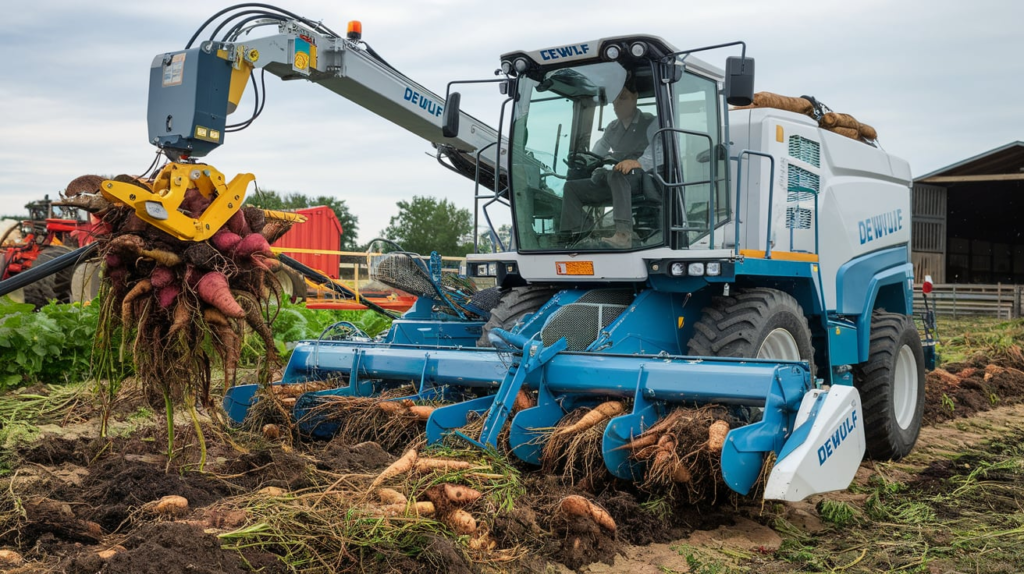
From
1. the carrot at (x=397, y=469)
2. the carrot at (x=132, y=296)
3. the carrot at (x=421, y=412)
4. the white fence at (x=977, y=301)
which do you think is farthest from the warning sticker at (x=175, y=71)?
the white fence at (x=977, y=301)

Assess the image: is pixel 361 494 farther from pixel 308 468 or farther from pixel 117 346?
pixel 117 346

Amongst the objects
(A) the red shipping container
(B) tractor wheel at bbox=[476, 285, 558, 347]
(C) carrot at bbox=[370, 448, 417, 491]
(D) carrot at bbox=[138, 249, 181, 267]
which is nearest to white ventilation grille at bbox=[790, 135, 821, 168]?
(B) tractor wheel at bbox=[476, 285, 558, 347]

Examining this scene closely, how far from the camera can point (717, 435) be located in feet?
15.0

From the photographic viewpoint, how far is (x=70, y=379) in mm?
9133

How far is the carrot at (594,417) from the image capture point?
5.00 metres

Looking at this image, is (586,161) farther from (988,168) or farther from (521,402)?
(988,168)

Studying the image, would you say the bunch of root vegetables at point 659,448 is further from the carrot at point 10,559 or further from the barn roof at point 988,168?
the barn roof at point 988,168

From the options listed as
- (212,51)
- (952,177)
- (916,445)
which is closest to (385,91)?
(212,51)

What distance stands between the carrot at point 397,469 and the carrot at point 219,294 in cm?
102

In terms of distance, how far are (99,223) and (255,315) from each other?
88 centimetres

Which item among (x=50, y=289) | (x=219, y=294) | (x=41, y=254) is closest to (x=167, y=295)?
(x=219, y=294)

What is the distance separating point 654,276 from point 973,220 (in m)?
30.6

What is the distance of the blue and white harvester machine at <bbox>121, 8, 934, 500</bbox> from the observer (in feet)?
16.3

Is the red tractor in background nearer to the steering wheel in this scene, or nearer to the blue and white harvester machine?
the blue and white harvester machine
